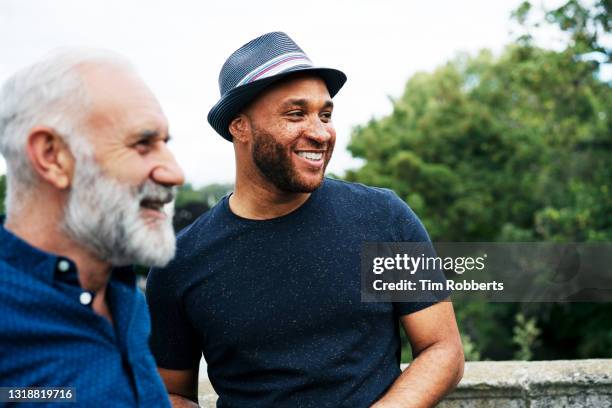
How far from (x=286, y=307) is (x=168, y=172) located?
97 centimetres

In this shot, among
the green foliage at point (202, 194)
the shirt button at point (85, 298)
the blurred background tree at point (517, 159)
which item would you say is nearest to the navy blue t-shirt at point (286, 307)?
the shirt button at point (85, 298)

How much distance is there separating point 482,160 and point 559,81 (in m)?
12.1

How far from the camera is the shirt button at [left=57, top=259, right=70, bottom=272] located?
1.45 m

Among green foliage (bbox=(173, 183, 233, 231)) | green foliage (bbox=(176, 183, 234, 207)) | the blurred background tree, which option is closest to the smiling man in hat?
the blurred background tree

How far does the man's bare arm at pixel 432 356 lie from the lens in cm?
238

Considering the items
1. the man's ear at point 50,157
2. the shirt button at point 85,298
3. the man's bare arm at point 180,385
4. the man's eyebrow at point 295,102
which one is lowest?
the man's bare arm at point 180,385

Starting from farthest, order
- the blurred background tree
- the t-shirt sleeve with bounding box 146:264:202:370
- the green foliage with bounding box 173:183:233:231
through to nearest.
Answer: the green foliage with bounding box 173:183:233:231 → the blurred background tree → the t-shirt sleeve with bounding box 146:264:202:370

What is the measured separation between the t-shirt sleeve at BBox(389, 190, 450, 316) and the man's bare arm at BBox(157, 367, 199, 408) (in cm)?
82

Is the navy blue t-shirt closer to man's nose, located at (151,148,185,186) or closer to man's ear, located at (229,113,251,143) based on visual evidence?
man's ear, located at (229,113,251,143)

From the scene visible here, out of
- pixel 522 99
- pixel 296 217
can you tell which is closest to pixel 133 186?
pixel 296 217

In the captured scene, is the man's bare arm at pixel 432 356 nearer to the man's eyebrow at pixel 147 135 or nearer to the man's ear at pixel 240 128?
the man's ear at pixel 240 128

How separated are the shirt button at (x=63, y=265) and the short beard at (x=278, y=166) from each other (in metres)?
1.10

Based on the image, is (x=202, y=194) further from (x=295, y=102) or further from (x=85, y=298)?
(x=85, y=298)

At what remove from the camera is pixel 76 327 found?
1.44 meters
